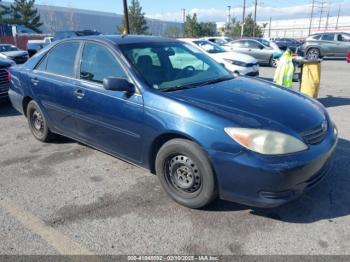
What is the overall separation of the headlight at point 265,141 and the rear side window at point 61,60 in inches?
99.0

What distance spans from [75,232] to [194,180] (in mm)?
1191

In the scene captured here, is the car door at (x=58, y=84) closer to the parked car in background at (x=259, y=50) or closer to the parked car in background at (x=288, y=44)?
the parked car in background at (x=259, y=50)

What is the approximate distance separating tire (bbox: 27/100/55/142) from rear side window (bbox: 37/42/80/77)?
65cm

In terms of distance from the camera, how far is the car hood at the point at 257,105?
10.3 ft

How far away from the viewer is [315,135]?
327cm

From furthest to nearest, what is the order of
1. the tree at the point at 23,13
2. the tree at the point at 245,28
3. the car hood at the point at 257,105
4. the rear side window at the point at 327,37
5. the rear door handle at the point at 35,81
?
the tree at the point at 245,28 → the tree at the point at 23,13 → the rear side window at the point at 327,37 → the rear door handle at the point at 35,81 → the car hood at the point at 257,105

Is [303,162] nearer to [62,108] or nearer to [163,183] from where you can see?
[163,183]

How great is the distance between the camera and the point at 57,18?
Answer: 62688 millimetres

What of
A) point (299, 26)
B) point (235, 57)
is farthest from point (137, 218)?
point (299, 26)

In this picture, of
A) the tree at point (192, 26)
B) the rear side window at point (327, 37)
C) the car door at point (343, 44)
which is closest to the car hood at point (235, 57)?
the car door at point (343, 44)

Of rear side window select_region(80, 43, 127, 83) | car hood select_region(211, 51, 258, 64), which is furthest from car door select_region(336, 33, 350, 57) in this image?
rear side window select_region(80, 43, 127, 83)

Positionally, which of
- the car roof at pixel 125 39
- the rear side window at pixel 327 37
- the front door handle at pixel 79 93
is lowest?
the rear side window at pixel 327 37

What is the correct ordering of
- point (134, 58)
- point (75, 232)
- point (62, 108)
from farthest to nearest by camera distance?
point (62, 108), point (134, 58), point (75, 232)

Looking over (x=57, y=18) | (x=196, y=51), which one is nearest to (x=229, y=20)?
(x=57, y=18)
